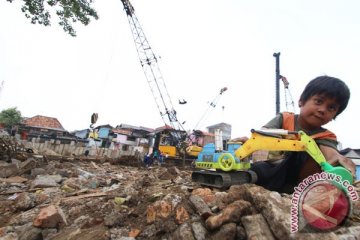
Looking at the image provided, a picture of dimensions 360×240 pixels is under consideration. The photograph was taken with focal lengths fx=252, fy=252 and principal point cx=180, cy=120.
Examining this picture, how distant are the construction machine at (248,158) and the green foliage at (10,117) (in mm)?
54079

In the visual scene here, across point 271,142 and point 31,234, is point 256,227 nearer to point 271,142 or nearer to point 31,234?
point 271,142

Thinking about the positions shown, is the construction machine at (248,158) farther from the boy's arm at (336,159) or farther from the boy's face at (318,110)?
the boy's face at (318,110)

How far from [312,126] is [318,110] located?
24 centimetres

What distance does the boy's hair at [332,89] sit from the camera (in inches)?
92.4

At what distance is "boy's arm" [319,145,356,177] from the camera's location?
2244 millimetres

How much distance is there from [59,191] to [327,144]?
519 cm

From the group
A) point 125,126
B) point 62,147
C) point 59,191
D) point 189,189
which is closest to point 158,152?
point 62,147

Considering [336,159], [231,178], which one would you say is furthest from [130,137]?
[336,159]

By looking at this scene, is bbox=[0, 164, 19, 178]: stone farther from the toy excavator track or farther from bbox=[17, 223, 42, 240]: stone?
the toy excavator track

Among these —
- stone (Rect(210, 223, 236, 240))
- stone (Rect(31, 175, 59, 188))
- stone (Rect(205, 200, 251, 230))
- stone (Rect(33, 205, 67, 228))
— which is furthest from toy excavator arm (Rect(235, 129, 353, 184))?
stone (Rect(31, 175, 59, 188))

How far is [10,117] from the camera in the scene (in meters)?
49.0

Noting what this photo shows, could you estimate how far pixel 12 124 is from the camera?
4809 centimetres

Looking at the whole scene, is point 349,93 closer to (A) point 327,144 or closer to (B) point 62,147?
(A) point 327,144

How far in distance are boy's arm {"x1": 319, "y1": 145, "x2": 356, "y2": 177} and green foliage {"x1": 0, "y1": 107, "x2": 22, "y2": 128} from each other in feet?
182
